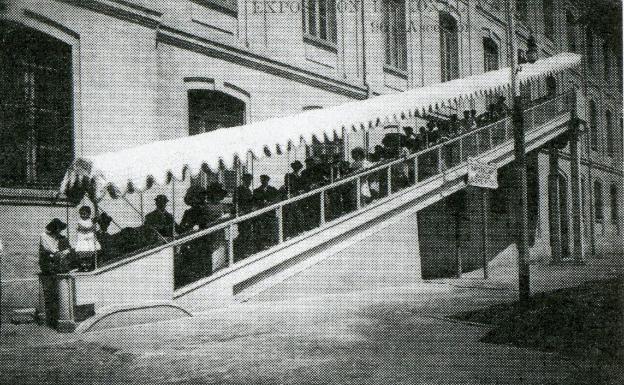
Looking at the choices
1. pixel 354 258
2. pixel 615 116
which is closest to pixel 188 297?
pixel 354 258

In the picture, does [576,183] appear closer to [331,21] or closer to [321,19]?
[331,21]

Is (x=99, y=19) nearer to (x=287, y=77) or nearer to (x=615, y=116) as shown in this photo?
(x=287, y=77)

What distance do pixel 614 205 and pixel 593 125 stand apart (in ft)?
12.2

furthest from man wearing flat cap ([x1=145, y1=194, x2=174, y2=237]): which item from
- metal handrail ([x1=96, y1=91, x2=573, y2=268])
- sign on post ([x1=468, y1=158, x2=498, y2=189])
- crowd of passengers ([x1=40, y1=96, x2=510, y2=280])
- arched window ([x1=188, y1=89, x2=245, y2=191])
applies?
sign on post ([x1=468, y1=158, x2=498, y2=189])

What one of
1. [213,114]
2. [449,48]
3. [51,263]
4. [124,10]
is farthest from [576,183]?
[51,263]

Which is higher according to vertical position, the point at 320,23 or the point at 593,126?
the point at 320,23

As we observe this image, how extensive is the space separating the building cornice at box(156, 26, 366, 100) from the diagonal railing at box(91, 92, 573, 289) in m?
3.03

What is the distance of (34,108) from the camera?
7.88 metres

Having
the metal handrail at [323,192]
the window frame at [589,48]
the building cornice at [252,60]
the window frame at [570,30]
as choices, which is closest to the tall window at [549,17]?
the window frame at [570,30]

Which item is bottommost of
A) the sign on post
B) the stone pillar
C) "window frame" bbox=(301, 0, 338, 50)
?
the stone pillar

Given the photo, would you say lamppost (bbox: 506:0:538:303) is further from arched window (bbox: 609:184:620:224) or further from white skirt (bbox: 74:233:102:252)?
arched window (bbox: 609:184:620:224)

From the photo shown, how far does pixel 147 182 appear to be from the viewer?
7555 millimetres

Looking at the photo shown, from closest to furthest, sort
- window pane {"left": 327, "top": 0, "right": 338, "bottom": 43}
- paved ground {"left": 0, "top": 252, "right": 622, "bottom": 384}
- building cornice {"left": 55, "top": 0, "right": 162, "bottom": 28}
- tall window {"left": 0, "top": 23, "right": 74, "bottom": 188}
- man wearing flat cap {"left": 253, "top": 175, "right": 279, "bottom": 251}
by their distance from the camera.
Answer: paved ground {"left": 0, "top": 252, "right": 622, "bottom": 384}
tall window {"left": 0, "top": 23, "right": 74, "bottom": 188}
building cornice {"left": 55, "top": 0, "right": 162, "bottom": 28}
man wearing flat cap {"left": 253, "top": 175, "right": 279, "bottom": 251}
window pane {"left": 327, "top": 0, "right": 338, "bottom": 43}

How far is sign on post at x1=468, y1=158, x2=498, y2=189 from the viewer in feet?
37.3
